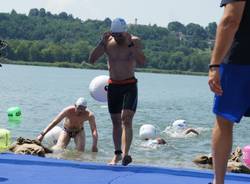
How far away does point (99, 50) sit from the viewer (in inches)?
272

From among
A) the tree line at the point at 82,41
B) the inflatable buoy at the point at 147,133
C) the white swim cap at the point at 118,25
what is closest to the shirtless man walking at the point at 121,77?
the white swim cap at the point at 118,25

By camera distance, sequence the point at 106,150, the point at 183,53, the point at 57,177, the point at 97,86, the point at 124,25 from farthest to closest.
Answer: the point at 183,53, the point at 106,150, the point at 97,86, the point at 124,25, the point at 57,177

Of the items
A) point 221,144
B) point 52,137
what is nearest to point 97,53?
point 221,144

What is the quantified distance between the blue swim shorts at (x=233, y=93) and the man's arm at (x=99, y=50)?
9.62 feet

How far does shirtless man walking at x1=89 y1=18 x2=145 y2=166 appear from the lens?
6.66 m

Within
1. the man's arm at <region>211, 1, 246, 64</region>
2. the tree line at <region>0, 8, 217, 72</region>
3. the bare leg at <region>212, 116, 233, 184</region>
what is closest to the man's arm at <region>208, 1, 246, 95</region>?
the man's arm at <region>211, 1, 246, 64</region>

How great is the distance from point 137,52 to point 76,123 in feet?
16.0

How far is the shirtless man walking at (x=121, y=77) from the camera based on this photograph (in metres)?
6.66

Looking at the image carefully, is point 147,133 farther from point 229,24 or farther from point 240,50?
point 229,24

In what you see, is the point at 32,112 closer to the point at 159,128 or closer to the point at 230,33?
the point at 159,128

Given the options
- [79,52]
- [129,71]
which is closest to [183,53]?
[79,52]

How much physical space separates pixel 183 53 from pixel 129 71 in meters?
92.8

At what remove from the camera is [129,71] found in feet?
22.4

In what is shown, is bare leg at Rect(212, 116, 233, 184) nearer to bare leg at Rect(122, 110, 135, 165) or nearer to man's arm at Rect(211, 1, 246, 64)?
man's arm at Rect(211, 1, 246, 64)
